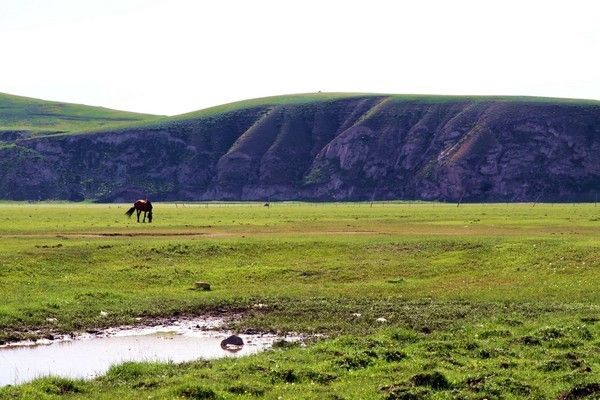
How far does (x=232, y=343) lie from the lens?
2920 cm

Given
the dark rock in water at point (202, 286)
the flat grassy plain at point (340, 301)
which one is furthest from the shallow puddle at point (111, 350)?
the dark rock in water at point (202, 286)

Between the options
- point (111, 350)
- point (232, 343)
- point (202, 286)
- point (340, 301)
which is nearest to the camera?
point (111, 350)

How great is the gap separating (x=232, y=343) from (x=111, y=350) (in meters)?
4.36

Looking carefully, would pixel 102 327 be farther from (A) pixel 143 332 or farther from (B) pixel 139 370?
(B) pixel 139 370

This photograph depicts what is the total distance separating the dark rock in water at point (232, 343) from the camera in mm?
28856

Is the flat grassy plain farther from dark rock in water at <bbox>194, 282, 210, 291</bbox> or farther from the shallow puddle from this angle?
the shallow puddle

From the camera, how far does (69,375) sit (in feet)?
79.4

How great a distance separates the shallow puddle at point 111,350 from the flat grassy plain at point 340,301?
1.77 metres

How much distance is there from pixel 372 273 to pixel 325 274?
110 inches

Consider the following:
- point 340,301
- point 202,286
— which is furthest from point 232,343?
point 202,286

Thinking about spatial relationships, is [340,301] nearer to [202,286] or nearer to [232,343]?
[202,286]

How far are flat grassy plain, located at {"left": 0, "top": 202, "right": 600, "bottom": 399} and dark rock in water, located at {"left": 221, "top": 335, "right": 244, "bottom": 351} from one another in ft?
8.98

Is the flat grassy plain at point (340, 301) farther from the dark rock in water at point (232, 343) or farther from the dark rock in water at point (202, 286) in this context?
the dark rock in water at point (232, 343)

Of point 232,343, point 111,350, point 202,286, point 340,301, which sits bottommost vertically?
point 202,286
